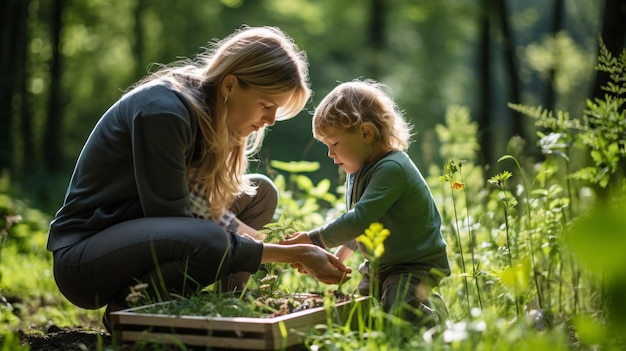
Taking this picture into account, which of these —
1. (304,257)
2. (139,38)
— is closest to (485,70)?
(304,257)

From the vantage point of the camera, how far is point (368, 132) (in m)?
2.90

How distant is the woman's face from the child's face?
248 millimetres

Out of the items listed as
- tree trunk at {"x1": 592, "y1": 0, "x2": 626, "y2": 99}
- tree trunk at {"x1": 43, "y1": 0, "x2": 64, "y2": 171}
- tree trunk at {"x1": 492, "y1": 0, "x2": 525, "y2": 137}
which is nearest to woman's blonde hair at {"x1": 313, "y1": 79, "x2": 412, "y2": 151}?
tree trunk at {"x1": 592, "y1": 0, "x2": 626, "y2": 99}

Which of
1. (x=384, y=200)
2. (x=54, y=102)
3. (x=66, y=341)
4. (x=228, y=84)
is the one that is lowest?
(x=54, y=102)

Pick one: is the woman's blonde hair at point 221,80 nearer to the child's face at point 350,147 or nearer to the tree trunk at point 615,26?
the child's face at point 350,147

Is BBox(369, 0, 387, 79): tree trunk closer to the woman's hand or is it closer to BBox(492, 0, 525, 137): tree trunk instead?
BBox(492, 0, 525, 137): tree trunk

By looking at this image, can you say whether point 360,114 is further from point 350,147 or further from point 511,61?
point 511,61

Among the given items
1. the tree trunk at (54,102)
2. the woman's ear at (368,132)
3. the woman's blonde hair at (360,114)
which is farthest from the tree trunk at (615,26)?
the tree trunk at (54,102)

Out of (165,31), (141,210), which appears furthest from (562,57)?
(165,31)

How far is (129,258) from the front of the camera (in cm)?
247

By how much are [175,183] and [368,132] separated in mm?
824

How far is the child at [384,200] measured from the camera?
2.71 meters

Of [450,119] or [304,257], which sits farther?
[450,119]

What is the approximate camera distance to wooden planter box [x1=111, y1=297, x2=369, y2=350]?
1949 millimetres
